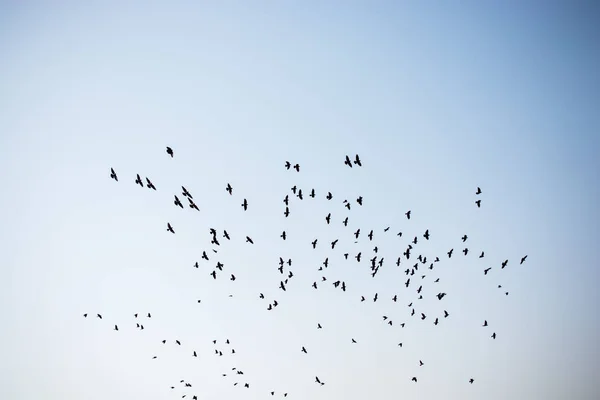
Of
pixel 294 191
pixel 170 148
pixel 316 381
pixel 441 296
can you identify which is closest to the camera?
pixel 170 148

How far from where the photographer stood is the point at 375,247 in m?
30.7

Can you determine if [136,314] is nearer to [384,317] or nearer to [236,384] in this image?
[236,384]

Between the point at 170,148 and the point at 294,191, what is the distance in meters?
9.57

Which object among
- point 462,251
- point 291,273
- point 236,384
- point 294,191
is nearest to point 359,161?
point 294,191

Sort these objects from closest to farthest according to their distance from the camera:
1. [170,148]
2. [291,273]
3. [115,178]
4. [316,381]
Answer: [170,148]
[115,178]
[291,273]
[316,381]

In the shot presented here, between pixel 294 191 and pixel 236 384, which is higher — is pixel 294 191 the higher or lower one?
the higher one

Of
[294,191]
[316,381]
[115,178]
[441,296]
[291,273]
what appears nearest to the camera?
[115,178]

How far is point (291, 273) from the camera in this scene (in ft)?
98.9

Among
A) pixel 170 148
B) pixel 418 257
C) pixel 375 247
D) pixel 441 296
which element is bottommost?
pixel 441 296

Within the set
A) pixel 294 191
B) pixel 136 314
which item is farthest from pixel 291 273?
pixel 136 314

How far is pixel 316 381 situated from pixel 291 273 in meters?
13.8

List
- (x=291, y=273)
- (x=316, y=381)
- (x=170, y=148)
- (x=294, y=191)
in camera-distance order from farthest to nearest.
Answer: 1. (x=316, y=381)
2. (x=291, y=273)
3. (x=294, y=191)
4. (x=170, y=148)

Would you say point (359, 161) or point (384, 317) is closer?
point (359, 161)

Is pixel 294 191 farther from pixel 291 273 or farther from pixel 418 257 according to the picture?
pixel 418 257
